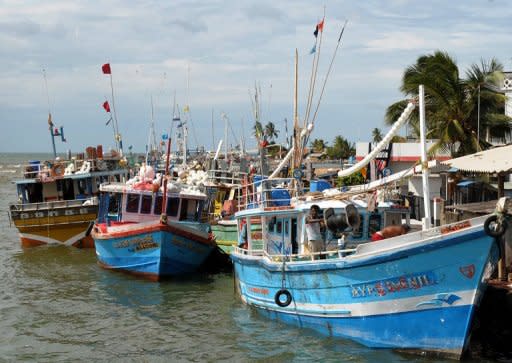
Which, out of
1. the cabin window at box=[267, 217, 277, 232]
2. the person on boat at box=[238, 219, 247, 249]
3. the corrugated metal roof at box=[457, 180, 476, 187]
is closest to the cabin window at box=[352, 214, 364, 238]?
the cabin window at box=[267, 217, 277, 232]

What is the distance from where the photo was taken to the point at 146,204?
23047 mm

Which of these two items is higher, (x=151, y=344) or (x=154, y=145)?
(x=154, y=145)

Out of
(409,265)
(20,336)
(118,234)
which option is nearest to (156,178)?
(118,234)

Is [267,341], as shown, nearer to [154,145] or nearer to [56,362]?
[56,362]

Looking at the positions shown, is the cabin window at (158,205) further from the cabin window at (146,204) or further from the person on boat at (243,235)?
the person on boat at (243,235)

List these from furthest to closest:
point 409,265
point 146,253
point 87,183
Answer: point 87,183 → point 146,253 → point 409,265

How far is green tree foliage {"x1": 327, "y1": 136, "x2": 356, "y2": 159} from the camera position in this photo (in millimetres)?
72562

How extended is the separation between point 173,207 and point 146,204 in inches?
35.7

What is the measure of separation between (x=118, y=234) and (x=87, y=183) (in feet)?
35.0

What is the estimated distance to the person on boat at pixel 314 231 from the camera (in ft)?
47.8

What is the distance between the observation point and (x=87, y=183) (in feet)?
105

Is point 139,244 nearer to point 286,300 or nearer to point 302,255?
point 286,300

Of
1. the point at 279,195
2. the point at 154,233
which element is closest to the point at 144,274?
the point at 154,233

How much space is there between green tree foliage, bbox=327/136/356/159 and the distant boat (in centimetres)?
4131
